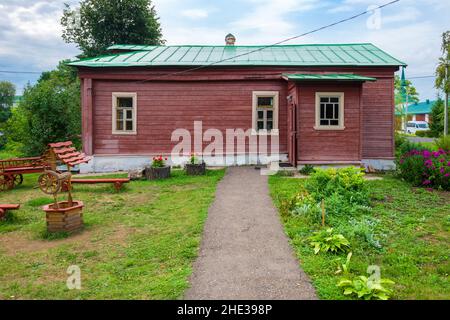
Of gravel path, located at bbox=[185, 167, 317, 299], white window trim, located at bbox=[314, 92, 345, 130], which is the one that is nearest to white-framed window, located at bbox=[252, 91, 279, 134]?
white window trim, located at bbox=[314, 92, 345, 130]

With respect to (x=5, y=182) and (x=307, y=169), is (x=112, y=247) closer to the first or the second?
(x=5, y=182)

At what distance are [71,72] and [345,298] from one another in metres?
35.0

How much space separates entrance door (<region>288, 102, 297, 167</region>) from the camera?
13.5 meters

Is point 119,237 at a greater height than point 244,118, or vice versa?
point 244,118

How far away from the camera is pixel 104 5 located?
2770cm

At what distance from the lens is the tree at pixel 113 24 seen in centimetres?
2783

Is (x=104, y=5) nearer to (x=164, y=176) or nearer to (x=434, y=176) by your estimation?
(x=164, y=176)

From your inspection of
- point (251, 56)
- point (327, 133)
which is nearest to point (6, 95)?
point (251, 56)

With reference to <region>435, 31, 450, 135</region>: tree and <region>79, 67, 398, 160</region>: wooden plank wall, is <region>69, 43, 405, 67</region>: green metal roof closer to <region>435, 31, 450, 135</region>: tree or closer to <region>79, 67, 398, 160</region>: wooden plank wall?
<region>79, 67, 398, 160</region>: wooden plank wall

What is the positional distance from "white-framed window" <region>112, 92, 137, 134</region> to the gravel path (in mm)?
7263

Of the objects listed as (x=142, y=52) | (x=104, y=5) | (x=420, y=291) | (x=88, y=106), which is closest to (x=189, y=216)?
(x=420, y=291)

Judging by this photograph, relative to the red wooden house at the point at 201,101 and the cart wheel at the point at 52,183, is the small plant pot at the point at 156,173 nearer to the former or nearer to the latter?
the red wooden house at the point at 201,101

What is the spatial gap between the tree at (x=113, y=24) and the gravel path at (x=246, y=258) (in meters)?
22.7

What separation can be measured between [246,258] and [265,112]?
1022cm
